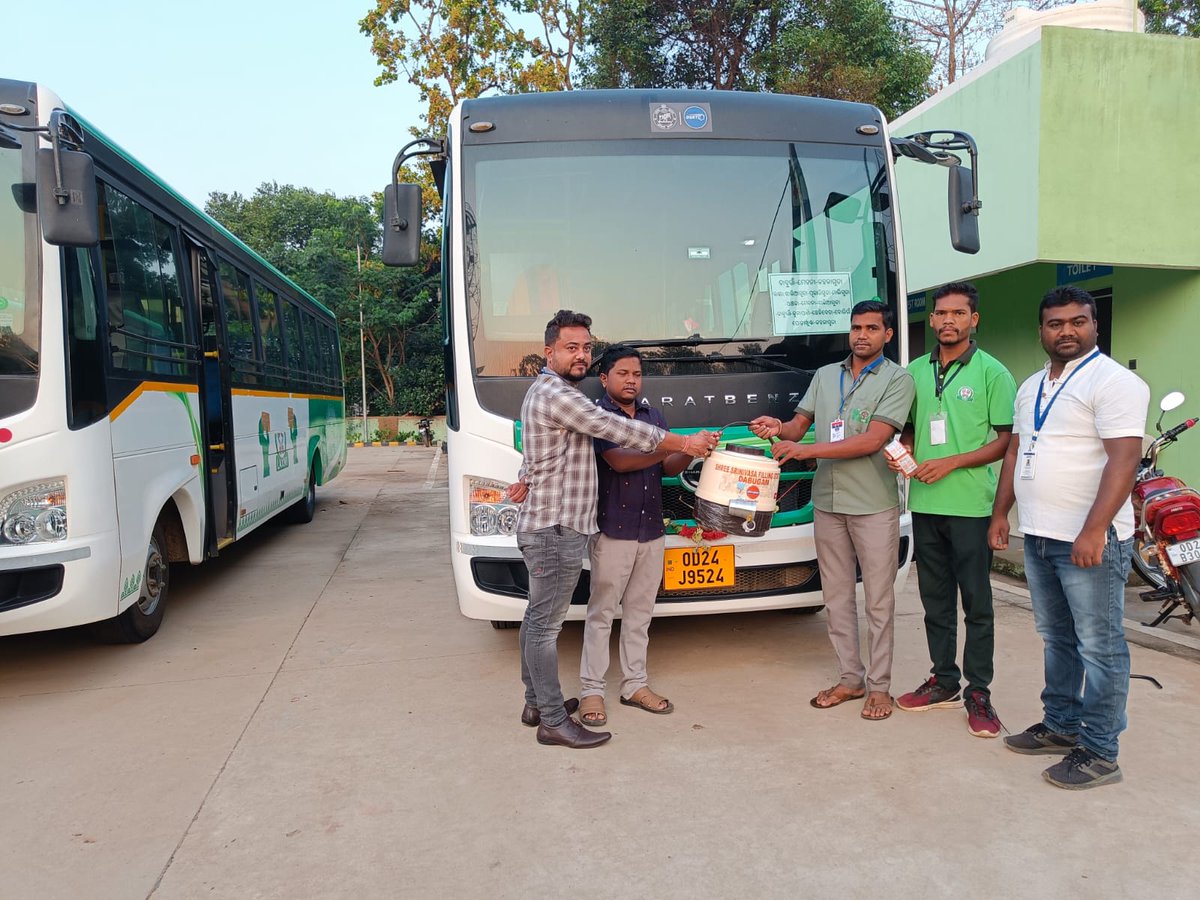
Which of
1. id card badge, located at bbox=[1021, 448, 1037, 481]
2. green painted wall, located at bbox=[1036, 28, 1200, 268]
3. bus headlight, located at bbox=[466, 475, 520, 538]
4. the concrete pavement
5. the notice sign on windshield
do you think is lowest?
the concrete pavement

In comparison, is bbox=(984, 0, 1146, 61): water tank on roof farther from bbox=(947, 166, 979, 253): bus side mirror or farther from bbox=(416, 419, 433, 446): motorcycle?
bbox=(416, 419, 433, 446): motorcycle

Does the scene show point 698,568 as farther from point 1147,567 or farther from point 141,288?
point 141,288

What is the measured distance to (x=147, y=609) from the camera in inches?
211

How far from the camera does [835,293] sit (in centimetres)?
454

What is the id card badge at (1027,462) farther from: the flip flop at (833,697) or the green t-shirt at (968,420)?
the flip flop at (833,697)

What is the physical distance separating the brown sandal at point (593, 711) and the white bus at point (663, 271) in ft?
1.71

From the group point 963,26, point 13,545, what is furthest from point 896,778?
point 963,26

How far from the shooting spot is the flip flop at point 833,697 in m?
4.06

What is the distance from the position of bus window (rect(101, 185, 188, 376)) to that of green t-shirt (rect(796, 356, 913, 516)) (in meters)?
3.71

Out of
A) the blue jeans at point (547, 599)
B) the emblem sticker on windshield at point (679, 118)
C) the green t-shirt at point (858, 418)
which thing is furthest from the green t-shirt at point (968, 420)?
the emblem sticker on windshield at point (679, 118)

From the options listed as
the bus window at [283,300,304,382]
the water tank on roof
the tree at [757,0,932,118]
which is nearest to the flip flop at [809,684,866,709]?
the bus window at [283,300,304,382]

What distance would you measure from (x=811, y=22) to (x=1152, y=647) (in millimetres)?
18157

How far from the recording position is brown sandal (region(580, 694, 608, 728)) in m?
3.84

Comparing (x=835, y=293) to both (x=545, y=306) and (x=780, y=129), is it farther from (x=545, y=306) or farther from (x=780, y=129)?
(x=545, y=306)
